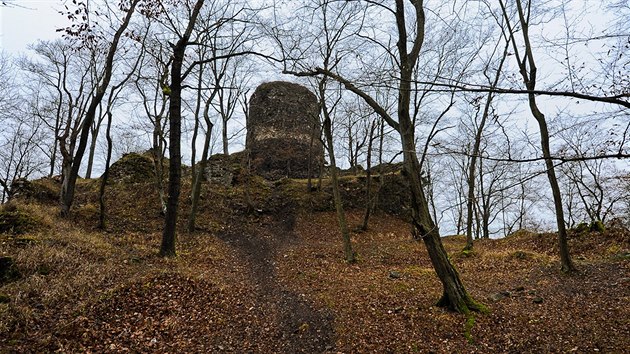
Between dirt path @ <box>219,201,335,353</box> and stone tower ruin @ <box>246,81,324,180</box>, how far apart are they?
1077 centimetres

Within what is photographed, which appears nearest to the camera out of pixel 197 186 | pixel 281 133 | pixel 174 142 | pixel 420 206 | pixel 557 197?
pixel 420 206

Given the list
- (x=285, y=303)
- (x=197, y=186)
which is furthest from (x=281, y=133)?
(x=285, y=303)

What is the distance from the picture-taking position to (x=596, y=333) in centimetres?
493

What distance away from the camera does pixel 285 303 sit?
693cm

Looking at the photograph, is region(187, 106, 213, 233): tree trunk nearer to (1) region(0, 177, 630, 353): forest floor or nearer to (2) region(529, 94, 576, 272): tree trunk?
(1) region(0, 177, 630, 353): forest floor

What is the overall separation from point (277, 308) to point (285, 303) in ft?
0.98

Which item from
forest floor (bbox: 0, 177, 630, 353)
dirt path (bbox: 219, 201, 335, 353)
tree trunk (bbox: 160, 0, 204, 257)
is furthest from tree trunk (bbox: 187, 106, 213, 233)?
tree trunk (bbox: 160, 0, 204, 257)

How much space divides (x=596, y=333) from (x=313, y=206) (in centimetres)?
1547

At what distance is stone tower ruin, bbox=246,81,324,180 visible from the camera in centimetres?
2470

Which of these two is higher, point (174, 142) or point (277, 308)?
point (174, 142)

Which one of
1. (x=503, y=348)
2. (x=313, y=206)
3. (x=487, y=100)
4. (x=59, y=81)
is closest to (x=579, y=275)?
(x=503, y=348)

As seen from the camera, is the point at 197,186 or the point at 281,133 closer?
the point at 197,186

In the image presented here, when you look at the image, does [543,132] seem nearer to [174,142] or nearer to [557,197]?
[557,197]

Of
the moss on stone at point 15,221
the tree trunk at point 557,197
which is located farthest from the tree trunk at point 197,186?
the tree trunk at point 557,197
